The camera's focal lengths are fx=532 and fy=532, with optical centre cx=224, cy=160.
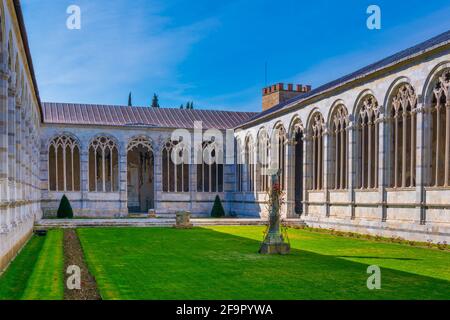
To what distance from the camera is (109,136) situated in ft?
120

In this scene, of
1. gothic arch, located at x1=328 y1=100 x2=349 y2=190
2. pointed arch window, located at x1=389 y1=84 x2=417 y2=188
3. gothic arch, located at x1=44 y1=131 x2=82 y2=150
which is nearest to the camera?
pointed arch window, located at x1=389 y1=84 x2=417 y2=188

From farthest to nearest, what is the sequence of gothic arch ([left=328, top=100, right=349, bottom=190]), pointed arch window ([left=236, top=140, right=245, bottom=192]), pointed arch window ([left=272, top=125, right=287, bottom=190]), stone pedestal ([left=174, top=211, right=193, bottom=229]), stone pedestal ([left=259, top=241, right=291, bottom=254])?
pointed arch window ([left=236, top=140, right=245, bottom=192]) → pointed arch window ([left=272, top=125, right=287, bottom=190]) → stone pedestal ([left=174, top=211, right=193, bottom=229]) → gothic arch ([left=328, top=100, right=349, bottom=190]) → stone pedestal ([left=259, top=241, right=291, bottom=254])

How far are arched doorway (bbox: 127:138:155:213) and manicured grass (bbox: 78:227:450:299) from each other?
25.0 m

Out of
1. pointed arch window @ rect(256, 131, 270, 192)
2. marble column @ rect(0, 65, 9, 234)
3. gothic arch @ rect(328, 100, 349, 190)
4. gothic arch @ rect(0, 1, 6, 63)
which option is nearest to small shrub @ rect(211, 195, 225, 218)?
pointed arch window @ rect(256, 131, 270, 192)

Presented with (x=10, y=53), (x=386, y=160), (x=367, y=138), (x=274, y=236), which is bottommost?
(x=274, y=236)

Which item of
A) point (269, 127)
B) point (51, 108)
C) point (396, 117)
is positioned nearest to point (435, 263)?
point (396, 117)

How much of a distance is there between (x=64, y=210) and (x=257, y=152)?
12.7 meters

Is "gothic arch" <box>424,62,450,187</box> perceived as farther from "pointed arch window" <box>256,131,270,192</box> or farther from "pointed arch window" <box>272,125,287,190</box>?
"pointed arch window" <box>256,131,270,192</box>

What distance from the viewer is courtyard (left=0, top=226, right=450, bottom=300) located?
9.21 metres

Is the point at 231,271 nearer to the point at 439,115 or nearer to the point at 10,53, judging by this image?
the point at 10,53

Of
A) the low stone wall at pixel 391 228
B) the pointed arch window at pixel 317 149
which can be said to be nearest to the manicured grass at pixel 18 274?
the low stone wall at pixel 391 228

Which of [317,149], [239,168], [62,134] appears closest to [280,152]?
[317,149]

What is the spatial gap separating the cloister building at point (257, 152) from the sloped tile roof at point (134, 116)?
140 millimetres

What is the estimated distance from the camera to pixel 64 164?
3491 centimetres
